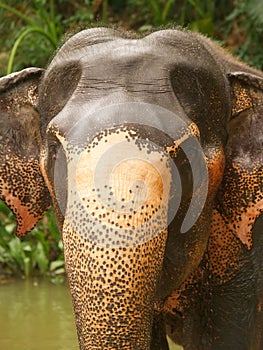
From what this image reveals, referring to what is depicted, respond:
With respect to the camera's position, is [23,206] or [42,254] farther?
[42,254]

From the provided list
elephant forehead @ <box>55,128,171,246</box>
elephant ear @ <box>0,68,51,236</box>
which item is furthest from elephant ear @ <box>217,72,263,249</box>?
elephant forehead @ <box>55,128,171,246</box>

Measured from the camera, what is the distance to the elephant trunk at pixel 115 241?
2732 millimetres

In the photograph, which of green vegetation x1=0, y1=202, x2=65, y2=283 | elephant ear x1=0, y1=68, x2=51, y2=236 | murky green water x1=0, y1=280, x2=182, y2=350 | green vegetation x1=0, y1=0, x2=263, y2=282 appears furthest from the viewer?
green vegetation x1=0, y1=0, x2=263, y2=282

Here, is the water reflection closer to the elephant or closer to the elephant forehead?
the elephant

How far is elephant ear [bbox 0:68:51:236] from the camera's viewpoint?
149 inches

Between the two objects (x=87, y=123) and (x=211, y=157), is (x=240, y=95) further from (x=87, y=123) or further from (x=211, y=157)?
(x=87, y=123)

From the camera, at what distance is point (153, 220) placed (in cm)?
284

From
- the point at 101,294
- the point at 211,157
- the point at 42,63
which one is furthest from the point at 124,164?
the point at 42,63

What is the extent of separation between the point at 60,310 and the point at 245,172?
3.28 m

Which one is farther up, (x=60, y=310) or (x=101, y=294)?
(x=101, y=294)

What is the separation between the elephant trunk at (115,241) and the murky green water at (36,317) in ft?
9.82

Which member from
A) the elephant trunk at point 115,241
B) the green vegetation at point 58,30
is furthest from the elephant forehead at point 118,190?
the green vegetation at point 58,30

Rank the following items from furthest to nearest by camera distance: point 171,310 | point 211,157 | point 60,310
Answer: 1. point 60,310
2. point 171,310
3. point 211,157

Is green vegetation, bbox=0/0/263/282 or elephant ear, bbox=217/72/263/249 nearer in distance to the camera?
elephant ear, bbox=217/72/263/249
